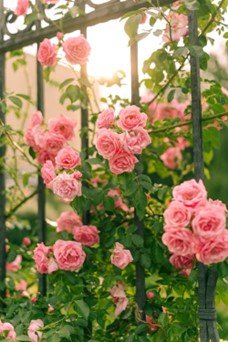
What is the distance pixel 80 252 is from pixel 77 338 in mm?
313

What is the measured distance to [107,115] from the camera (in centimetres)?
234

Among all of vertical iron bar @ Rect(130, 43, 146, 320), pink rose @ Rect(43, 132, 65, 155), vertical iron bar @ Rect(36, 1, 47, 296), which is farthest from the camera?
vertical iron bar @ Rect(36, 1, 47, 296)

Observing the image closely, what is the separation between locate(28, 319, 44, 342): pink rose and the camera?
228 cm

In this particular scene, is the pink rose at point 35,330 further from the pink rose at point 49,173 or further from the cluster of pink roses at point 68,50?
the cluster of pink roses at point 68,50

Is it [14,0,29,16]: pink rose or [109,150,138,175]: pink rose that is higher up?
[14,0,29,16]: pink rose

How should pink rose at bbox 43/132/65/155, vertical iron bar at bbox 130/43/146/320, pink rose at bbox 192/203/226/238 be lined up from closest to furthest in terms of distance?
pink rose at bbox 192/203/226/238
vertical iron bar at bbox 130/43/146/320
pink rose at bbox 43/132/65/155

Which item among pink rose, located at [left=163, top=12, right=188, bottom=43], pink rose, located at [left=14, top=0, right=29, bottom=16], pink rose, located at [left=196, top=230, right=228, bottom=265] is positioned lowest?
pink rose, located at [left=196, top=230, right=228, bottom=265]

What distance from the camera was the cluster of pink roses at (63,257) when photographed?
2477mm

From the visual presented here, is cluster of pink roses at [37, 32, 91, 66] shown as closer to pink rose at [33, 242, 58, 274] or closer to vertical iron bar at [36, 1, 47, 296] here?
vertical iron bar at [36, 1, 47, 296]

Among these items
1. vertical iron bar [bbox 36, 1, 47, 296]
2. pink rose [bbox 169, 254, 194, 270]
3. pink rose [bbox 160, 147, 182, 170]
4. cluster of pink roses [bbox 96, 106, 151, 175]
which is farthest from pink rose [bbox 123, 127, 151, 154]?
pink rose [bbox 160, 147, 182, 170]

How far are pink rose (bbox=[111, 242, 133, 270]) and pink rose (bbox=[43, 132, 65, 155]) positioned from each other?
0.53m

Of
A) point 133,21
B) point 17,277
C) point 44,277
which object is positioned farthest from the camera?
point 17,277

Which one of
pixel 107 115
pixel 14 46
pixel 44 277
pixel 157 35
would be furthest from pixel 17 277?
pixel 157 35

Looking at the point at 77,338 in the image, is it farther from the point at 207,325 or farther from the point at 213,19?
the point at 213,19
